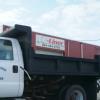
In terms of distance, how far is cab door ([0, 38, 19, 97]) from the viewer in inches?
302

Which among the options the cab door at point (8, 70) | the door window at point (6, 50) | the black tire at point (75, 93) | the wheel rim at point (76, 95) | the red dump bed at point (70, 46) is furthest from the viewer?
the red dump bed at point (70, 46)

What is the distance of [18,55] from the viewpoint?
809cm

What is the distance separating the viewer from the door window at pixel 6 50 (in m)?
7.84

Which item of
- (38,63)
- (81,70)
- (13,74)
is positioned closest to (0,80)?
(13,74)

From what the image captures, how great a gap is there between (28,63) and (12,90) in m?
0.78

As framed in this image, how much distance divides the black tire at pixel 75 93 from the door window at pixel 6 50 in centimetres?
215

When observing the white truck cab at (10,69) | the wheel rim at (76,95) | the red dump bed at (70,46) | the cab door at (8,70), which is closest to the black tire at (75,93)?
the wheel rim at (76,95)

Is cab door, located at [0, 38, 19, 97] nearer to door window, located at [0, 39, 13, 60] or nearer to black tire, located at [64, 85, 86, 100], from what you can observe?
door window, located at [0, 39, 13, 60]

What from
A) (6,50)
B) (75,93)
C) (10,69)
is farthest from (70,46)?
(10,69)

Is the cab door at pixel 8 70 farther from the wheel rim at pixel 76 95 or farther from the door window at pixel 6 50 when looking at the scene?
the wheel rim at pixel 76 95

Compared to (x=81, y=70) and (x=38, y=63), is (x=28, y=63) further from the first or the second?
(x=81, y=70)

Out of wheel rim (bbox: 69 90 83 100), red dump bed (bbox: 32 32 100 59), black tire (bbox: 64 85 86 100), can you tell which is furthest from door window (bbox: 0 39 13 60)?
red dump bed (bbox: 32 32 100 59)

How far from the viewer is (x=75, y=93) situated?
9375mm

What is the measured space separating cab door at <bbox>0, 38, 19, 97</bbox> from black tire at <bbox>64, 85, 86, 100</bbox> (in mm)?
1846
